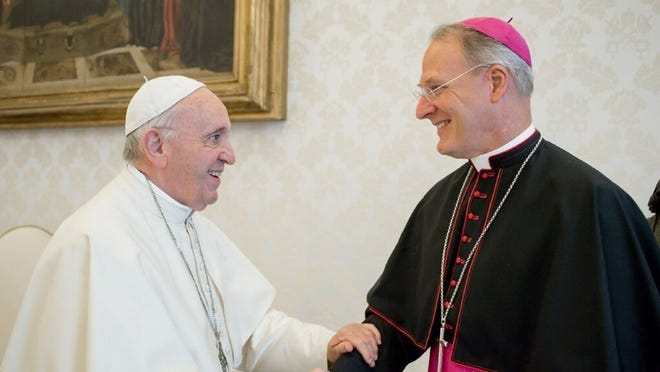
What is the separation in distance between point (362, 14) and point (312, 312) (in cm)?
150

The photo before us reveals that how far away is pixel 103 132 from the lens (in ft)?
12.2

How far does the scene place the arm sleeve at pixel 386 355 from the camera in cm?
197

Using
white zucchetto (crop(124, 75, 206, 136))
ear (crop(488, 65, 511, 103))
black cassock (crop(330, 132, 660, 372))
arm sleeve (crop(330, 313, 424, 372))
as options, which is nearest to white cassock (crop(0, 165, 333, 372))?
white zucchetto (crop(124, 75, 206, 136))

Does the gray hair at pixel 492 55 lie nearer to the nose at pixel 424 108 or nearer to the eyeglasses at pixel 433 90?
the eyeglasses at pixel 433 90

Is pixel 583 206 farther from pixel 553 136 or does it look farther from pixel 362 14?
pixel 362 14

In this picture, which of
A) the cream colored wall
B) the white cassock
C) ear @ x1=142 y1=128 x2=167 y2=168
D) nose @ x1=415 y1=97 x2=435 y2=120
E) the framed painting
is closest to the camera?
the white cassock

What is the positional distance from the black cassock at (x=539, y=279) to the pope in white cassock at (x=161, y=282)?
306mm

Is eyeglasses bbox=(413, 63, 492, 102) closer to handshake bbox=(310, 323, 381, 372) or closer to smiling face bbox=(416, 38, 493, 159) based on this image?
smiling face bbox=(416, 38, 493, 159)

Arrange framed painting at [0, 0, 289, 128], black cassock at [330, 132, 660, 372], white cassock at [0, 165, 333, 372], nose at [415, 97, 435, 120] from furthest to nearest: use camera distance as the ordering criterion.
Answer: framed painting at [0, 0, 289, 128] < nose at [415, 97, 435, 120] < white cassock at [0, 165, 333, 372] < black cassock at [330, 132, 660, 372]

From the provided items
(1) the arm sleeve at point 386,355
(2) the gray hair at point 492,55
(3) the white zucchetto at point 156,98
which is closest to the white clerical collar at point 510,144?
(2) the gray hair at point 492,55

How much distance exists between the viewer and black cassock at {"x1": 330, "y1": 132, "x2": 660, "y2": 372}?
1.50 metres

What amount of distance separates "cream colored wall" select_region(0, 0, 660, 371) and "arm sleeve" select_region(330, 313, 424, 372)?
897mm

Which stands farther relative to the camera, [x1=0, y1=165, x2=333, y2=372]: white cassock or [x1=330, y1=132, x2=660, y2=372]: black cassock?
[x1=0, y1=165, x2=333, y2=372]: white cassock

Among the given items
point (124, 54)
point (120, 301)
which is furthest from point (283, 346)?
point (124, 54)
